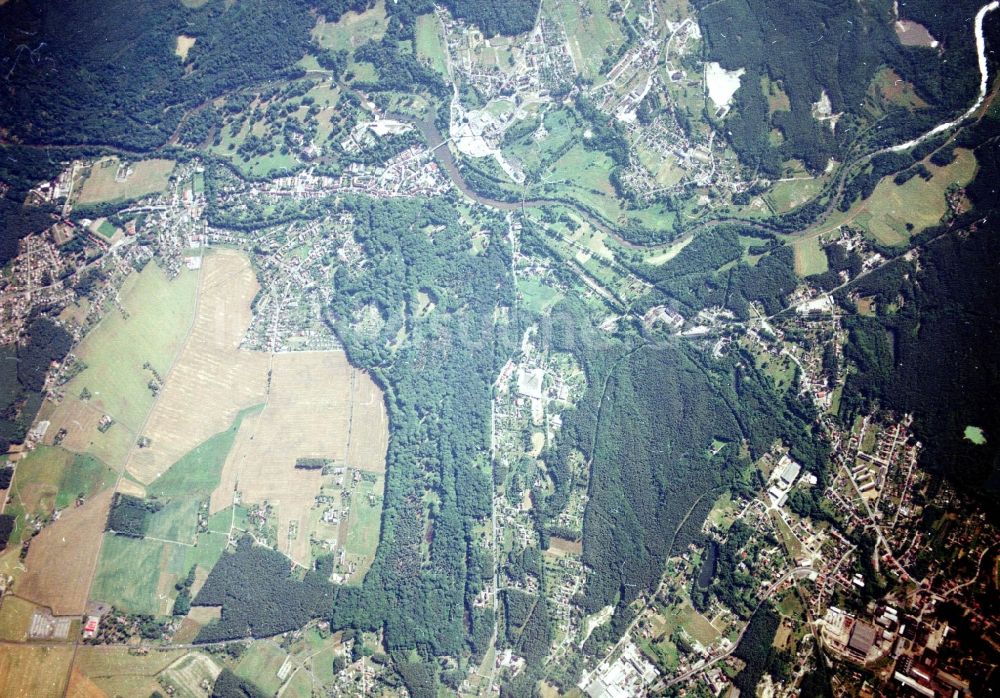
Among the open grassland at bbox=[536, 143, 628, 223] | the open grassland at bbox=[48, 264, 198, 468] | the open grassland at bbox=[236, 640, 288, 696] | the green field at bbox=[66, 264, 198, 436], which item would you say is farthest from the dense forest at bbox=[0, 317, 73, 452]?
the open grassland at bbox=[536, 143, 628, 223]

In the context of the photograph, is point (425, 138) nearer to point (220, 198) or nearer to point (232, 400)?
point (220, 198)

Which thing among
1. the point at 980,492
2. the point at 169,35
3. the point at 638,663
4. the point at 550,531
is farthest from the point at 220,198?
the point at 980,492

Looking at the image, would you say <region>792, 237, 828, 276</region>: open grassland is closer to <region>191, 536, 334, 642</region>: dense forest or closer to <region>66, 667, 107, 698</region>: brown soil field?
<region>191, 536, 334, 642</region>: dense forest

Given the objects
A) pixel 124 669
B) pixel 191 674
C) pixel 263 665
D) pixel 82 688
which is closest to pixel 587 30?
pixel 263 665

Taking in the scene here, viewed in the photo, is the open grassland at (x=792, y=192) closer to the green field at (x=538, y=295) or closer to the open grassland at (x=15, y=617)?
the green field at (x=538, y=295)

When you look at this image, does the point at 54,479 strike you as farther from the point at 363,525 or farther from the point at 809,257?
the point at 809,257

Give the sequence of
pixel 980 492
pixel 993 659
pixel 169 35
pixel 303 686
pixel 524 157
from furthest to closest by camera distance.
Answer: pixel 169 35, pixel 524 157, pixel 303 686, pixel 980 492, pixel 993 659
